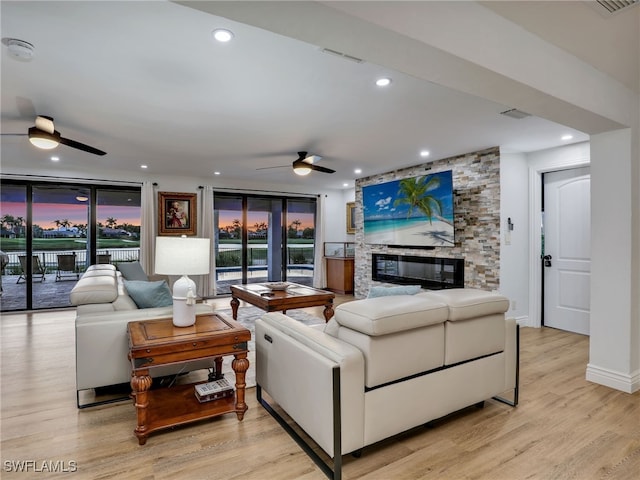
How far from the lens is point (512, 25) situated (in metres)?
1.92

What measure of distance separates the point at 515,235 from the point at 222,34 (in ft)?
14.1

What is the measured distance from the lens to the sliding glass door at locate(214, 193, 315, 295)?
753 cm

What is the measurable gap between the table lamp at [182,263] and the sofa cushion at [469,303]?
1.48m

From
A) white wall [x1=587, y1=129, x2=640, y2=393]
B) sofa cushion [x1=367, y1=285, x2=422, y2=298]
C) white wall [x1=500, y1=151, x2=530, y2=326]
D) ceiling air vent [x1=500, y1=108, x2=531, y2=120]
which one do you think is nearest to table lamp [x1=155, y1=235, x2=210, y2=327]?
sofa cushion [x1=367, y1=285, x2=422, y2=298]

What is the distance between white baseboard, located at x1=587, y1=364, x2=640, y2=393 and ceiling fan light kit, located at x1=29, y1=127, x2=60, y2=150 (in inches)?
209

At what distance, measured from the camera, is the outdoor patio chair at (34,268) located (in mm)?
5961

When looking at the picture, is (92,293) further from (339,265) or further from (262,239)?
(339,265)

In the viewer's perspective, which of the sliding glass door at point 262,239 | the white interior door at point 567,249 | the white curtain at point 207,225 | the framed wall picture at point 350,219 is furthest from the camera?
the framed wall picture at point 350,219

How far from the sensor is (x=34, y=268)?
603 cm

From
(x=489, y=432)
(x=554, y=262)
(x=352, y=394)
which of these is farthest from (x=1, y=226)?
(x=554, y=262)

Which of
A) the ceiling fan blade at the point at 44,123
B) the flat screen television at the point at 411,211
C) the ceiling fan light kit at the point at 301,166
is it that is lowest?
the flat screen television at the point at 411,211

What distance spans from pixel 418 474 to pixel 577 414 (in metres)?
1.43

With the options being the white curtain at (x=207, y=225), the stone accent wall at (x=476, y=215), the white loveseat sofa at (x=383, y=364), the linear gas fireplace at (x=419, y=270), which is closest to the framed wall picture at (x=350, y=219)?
the linear gas fireplace at (x=419, y=270)

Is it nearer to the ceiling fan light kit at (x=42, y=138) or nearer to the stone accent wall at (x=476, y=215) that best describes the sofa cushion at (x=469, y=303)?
the stone accent wall at (x=476, y=215)
